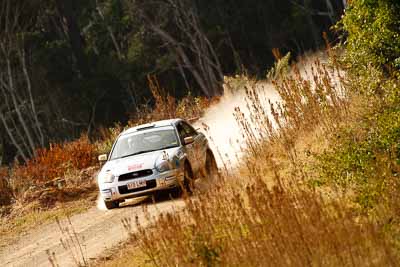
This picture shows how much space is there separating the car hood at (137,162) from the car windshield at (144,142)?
0.24 m

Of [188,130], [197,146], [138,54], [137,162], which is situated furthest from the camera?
[138,54]

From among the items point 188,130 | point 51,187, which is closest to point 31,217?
point 51,187

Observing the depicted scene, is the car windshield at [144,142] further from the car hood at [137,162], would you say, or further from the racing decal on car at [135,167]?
the racing decal on car at [135,167]

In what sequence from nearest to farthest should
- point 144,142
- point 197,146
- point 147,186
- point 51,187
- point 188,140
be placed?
point 147,186, point 188,140, point 144,142, point 197,146, point 51,187

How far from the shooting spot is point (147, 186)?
45.8 ft

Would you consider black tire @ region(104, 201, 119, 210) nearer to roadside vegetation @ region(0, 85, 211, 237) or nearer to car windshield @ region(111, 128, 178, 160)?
car windshield @ region(111, 128, 178, 160)

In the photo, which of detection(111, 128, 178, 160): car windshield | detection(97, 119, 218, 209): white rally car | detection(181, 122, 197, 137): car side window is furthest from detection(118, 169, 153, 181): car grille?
detection(181, 122, 197, 137): car side window

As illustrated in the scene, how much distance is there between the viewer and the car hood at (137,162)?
46.1ft

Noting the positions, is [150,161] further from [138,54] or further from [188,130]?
[138,54]

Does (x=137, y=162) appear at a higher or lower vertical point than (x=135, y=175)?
higher

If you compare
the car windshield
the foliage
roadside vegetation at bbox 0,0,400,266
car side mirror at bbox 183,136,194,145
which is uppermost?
roadside vegetation at bbox 0,0,400,266

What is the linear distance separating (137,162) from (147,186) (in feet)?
1.66

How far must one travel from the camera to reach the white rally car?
549 inches

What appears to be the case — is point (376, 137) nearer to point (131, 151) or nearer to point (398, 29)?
point (398, 29)
